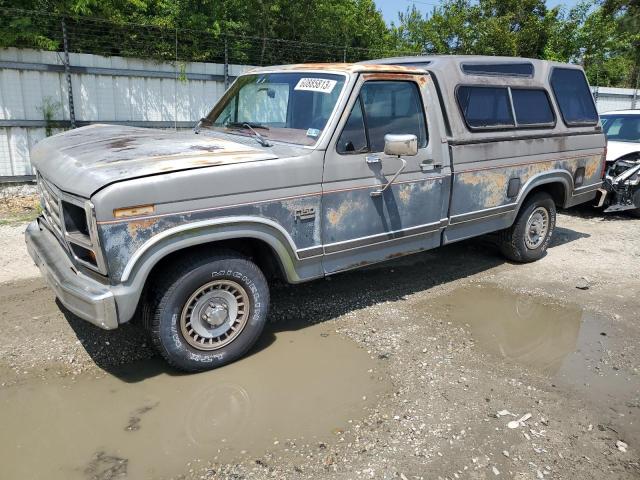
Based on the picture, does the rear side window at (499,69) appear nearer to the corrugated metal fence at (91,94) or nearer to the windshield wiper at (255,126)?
the windshield wiper at (255,126)

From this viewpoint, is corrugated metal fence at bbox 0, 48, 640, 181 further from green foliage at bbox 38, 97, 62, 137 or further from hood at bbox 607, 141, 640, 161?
hood at bbox 607, 141, 640, 161

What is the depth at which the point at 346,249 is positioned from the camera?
4.40 meters

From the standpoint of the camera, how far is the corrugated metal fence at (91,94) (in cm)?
829

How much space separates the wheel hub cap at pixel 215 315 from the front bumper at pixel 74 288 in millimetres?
538

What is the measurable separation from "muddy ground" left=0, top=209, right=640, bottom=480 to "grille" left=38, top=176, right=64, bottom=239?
0.92 metres

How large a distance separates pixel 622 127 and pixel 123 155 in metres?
8.97

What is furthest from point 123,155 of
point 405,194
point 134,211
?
point 405,194

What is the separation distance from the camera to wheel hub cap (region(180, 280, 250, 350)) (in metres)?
3.76

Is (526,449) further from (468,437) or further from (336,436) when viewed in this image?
(336,436)

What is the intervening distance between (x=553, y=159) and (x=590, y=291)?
5.04 ft

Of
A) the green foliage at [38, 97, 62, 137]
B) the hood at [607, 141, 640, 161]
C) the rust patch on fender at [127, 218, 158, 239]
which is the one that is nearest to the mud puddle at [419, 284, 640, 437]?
the rust patch on fender at [127, 218, 158, 239]

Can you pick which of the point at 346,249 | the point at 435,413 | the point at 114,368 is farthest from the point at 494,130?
the point at 114,368

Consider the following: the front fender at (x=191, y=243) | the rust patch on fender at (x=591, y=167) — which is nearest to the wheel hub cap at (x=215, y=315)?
the front fender at (x=191, y=243)

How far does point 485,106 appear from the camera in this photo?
5.40 metres
